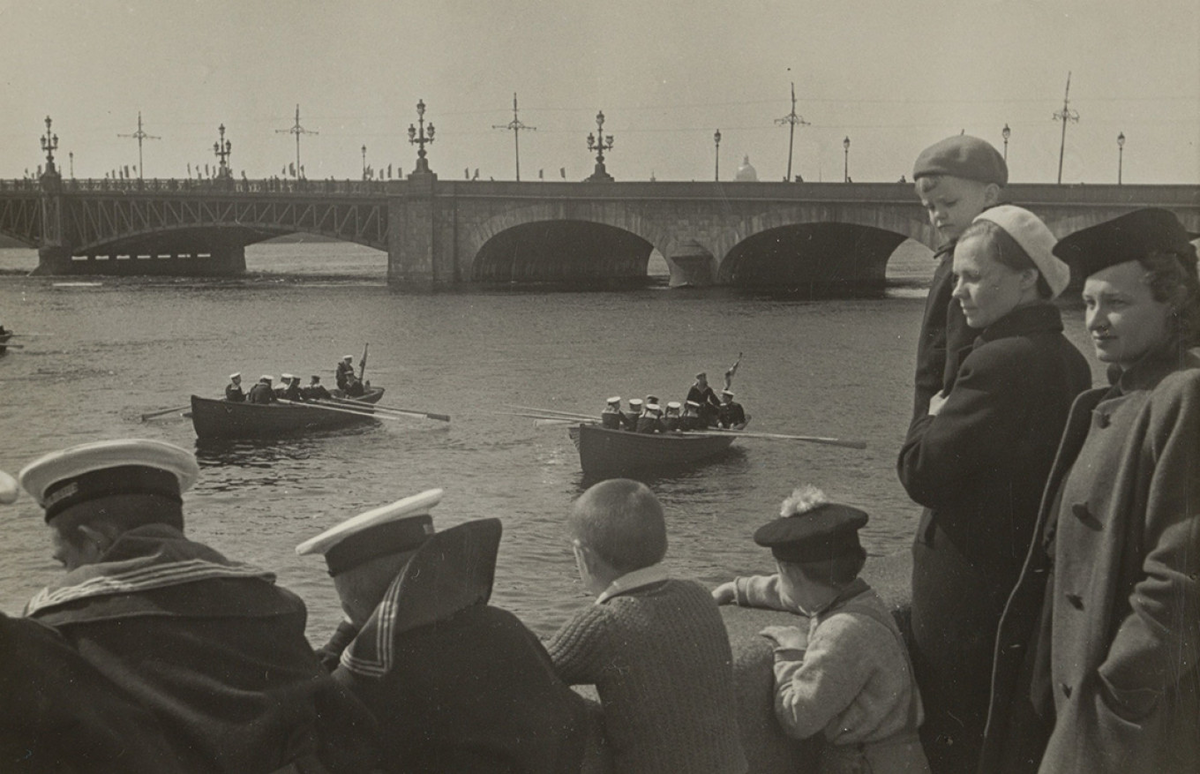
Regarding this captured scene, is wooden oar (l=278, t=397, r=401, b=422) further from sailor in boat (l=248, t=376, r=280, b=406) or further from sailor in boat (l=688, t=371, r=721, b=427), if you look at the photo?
sailor in boat (l=688, t=371, r=721, b=427)

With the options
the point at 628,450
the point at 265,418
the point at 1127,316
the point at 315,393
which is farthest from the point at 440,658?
the point at 315,393

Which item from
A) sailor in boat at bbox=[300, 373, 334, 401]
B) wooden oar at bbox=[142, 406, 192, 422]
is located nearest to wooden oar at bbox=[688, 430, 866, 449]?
sailor in boat at bbox=[300, 373, 334, 401]

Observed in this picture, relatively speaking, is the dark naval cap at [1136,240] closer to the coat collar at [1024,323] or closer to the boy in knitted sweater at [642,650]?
the coat collar at [1024,323]

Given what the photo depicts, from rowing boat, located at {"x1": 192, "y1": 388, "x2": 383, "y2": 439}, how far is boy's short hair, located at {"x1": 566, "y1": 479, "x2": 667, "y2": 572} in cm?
2076

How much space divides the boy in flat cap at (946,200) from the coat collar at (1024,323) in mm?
285

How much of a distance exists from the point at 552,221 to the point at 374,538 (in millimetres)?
55649

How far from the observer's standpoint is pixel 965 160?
3557 mm

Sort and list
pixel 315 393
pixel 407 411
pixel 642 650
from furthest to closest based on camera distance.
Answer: pixel 315 393 < pixel 407 411 < pixel 642 650

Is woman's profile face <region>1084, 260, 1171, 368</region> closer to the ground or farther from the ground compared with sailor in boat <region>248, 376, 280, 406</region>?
farther from the ground

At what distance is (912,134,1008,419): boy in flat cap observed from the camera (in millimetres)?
3510

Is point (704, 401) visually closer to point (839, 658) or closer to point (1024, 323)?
point (1024, 323)

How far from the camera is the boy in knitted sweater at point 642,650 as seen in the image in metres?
2.67

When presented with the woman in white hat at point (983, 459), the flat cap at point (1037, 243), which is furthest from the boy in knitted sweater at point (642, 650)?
the flat cap at point (1037, 243)

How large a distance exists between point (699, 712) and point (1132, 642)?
0.85 metres
